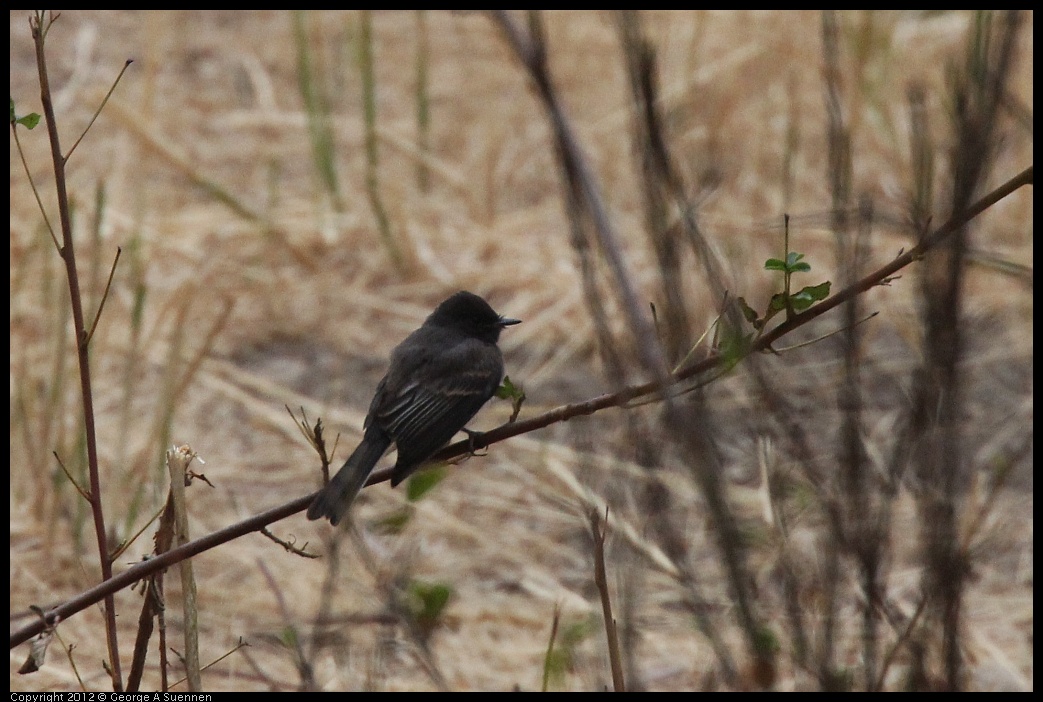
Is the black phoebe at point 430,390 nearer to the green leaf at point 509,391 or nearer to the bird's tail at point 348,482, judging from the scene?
the bird's tail at point 348,482

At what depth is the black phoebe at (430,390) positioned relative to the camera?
299 centimetres

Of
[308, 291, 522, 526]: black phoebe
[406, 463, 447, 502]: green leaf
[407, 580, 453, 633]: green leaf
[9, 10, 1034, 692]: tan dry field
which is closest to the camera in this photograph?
[407, 580, 453, 633]: green leaf

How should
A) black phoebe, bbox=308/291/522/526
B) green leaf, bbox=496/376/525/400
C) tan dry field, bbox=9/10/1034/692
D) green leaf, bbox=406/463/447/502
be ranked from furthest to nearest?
tan dry field, bbox=9/10/1034/692 → black phoebe, bbox=308/291/522/526 → green leaf, bbox=496/376/525/400 → green leaf, bbox=406/463/447/502

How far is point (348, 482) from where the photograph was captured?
259 cm

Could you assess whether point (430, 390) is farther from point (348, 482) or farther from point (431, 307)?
point (431, 307)

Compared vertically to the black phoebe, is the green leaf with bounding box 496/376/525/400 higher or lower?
lower

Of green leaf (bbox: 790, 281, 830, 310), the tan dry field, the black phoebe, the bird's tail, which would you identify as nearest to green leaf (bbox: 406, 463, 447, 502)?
the bird's tail

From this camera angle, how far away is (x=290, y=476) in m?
4.79

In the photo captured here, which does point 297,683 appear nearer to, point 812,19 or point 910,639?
point 910,639

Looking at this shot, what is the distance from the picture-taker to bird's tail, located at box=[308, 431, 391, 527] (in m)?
2.29

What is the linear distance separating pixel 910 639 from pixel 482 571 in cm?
298

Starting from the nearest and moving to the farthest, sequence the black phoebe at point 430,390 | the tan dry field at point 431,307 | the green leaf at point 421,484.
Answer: the green leaf at point 421,484
the black phoebe at point 430,390
the tan dry field at point 431,307

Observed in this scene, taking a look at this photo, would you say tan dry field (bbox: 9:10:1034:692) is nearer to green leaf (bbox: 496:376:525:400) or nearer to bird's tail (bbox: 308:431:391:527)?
bird's tail (bbox: 308:431:391:527)

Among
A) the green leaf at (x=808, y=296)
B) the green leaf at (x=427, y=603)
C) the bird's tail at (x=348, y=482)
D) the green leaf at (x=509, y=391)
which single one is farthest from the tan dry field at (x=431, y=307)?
the green leaf at (x=808, y=296)
